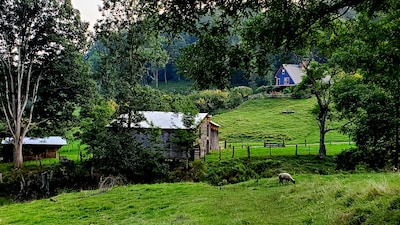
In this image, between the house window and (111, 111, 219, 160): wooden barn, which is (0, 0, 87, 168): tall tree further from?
the house window

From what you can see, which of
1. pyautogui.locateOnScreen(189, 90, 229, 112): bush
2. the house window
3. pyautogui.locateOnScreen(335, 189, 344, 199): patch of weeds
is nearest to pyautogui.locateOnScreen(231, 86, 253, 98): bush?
pyautogui.locateOnScreen(189, 90, 229, 112): bush

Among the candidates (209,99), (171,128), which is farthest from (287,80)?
(171,128)

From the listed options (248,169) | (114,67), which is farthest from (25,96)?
(248,169)

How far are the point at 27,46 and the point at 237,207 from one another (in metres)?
27.9

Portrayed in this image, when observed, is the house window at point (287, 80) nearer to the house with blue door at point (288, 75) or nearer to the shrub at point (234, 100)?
the house with blue door at point (288, 75)

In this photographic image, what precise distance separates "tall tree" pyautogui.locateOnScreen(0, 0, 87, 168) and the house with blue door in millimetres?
59023

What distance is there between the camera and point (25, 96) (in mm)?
35531

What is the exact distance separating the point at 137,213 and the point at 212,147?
3054 cm

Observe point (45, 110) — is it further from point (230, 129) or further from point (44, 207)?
point (230, 129)

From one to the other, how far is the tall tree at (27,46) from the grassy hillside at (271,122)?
30624 millimetres

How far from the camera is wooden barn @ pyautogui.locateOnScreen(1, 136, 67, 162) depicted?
41.9 m

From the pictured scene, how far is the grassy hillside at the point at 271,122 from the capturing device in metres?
58.2

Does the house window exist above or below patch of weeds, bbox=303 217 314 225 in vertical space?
above

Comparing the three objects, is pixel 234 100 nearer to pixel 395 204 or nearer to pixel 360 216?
pixel 360 216
